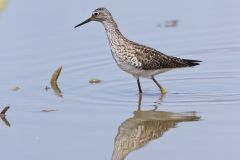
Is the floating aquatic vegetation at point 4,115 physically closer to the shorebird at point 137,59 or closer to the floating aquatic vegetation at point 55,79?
the floating aquatic vegetation at point 55,79

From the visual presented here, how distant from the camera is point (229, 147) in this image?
9.33 meters

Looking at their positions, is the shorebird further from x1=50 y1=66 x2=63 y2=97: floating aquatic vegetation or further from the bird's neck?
x1=50 y1=66 x2=63 y2=97: floating aquatic vegetation

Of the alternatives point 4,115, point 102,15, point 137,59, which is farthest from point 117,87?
point 4,115

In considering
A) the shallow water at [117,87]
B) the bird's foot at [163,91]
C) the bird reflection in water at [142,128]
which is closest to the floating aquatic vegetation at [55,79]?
the shallow water at [117,87]

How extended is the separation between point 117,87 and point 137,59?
745mm

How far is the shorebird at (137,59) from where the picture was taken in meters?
12.3

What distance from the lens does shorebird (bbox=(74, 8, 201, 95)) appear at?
40.3 feet

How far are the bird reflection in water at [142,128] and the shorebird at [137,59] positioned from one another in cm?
95

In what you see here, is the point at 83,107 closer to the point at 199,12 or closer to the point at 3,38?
the point at 3,38

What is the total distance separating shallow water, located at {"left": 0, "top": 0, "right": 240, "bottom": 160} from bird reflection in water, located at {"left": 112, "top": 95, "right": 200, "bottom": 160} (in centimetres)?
2

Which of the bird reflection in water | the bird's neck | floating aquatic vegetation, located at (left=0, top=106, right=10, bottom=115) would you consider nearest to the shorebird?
the bird's neck

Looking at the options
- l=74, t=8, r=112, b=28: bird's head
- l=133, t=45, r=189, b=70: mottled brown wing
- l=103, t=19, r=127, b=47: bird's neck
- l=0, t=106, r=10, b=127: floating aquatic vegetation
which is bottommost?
l=0, t=106, r=10, b=127: floating aquatic vegetation

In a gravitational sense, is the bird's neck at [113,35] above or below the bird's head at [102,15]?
below

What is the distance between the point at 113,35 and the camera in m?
12.5
